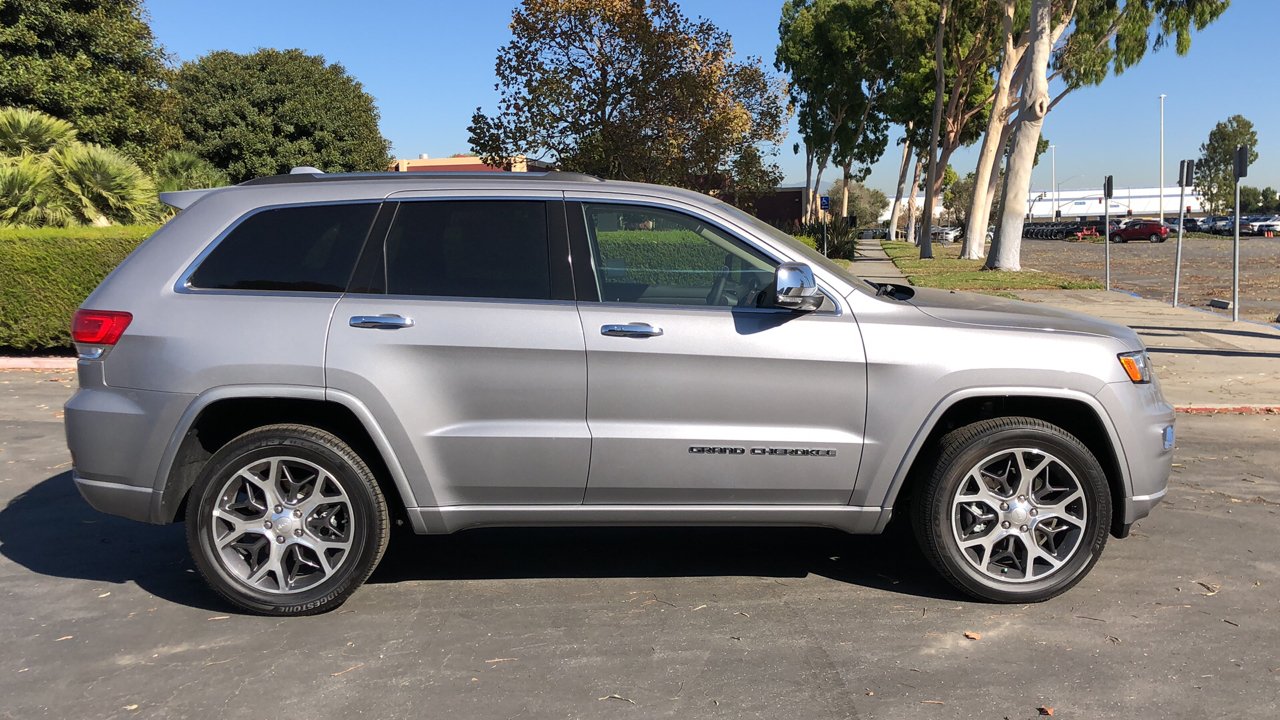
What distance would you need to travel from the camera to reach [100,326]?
14.8ft

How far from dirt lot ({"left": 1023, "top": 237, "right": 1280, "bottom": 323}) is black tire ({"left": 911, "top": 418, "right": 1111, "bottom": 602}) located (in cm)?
1434

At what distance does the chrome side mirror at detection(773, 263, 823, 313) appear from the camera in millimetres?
4320

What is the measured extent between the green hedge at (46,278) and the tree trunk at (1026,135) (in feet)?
66.4

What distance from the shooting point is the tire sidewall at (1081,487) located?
14.8 feet

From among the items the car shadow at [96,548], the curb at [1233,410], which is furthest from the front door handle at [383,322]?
the curb at [1233,410]

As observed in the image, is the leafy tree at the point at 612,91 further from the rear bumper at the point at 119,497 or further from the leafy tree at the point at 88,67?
the rear bumper at the point at 119,497

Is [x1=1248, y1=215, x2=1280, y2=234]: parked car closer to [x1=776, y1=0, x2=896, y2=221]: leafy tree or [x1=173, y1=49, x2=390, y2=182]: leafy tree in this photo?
[x1=776, y1=0, x2=896, y2=221]: leafy tree

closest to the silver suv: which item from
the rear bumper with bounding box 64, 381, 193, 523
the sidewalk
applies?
the rear bumper with bounding box 64, 381, 193, 523

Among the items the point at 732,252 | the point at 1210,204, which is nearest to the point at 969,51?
the point at 732,252

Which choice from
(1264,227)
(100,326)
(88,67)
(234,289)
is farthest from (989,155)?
(1264,227)

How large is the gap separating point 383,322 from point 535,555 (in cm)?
163

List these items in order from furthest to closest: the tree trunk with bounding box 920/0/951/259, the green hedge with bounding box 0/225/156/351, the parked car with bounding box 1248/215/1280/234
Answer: the parked car with bounding box 1248/215/1280/234, the tree trunk with bounding box 920/0/951/259, the green hedge with bounding box 0/225/156/351

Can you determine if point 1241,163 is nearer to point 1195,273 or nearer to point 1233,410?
point 1233,410

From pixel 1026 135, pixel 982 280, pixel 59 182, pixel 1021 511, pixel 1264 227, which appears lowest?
pixel 1264 227
